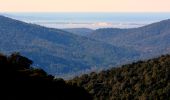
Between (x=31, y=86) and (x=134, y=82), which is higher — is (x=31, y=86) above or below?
above

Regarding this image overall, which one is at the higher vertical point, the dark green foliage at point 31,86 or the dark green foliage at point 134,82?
the dark green foliage at point 31,86

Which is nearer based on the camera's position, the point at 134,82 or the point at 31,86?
the point at 31,86

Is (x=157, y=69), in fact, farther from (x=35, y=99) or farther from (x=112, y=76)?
(x=35, y=99)

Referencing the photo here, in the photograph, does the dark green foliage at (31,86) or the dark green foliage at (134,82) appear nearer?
the dark green foliage at (31,86)

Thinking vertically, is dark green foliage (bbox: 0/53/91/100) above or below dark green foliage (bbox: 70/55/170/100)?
above
